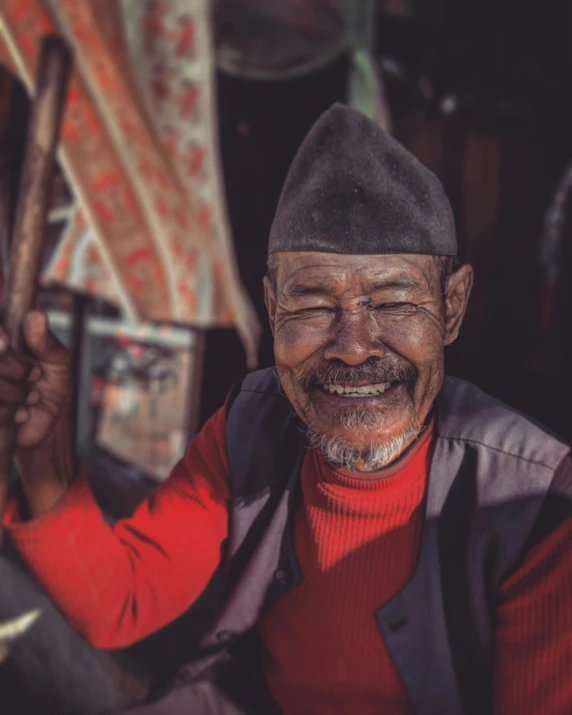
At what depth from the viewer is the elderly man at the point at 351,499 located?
126 cm

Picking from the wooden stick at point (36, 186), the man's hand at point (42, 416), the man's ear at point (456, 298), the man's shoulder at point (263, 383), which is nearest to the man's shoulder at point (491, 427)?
the man's ear at point (456, 298)

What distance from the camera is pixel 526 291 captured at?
13.0ft

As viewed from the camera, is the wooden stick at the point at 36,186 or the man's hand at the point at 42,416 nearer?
the man's hand at the point at 42,416

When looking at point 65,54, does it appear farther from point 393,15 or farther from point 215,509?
point 393,15

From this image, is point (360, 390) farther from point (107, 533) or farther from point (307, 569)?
point (107, 533)

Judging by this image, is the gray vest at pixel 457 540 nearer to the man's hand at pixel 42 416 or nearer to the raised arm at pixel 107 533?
the raised arm at pixel 107 533

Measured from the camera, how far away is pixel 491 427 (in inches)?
53.1

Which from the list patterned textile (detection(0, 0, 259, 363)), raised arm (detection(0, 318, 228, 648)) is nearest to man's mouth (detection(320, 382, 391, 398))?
raised arm (detection(0, 318, 228, 648))

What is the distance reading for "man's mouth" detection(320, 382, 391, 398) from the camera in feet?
4.40

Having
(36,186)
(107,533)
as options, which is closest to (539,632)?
(107,533)

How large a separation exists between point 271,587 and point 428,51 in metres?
3.23

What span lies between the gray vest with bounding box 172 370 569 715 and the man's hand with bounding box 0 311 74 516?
1.43ft

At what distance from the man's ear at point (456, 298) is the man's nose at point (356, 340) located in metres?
0.18

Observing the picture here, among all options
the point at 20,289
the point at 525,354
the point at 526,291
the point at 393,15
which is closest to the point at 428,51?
the point at 393,15
